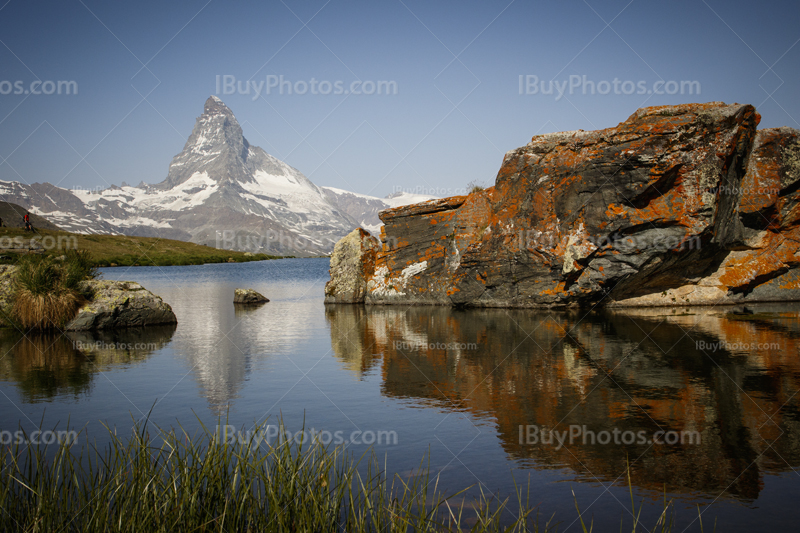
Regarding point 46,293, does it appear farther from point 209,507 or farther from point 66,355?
point 209,507

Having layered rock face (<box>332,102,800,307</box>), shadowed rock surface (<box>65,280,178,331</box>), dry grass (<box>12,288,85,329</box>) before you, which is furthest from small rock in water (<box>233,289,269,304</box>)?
layered rock face (<box>332,102,800,307</box>)

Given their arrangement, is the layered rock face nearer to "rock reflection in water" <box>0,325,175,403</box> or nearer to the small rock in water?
the small rock in water

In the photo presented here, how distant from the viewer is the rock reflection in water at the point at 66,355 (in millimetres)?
9250

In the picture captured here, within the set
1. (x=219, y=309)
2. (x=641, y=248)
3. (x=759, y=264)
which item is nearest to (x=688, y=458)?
(x=641, y=248)

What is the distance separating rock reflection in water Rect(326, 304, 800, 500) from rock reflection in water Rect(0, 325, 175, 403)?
4.96 meters

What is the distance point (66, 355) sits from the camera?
39.8 ft

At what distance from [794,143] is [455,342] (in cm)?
1551

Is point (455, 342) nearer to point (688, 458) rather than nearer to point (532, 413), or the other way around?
point (532, 413)

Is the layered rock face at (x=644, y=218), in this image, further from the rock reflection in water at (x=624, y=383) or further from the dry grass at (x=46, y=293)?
the dry grass at (x=46, y=293)

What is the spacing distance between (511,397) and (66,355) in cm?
1033

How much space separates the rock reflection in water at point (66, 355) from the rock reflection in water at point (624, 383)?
4.96m

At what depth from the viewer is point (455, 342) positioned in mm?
13297

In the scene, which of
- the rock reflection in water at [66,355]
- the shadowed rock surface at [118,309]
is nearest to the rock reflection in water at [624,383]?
the rock reflection in water at [66,355]

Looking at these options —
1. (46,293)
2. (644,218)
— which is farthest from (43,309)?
(644,218)
